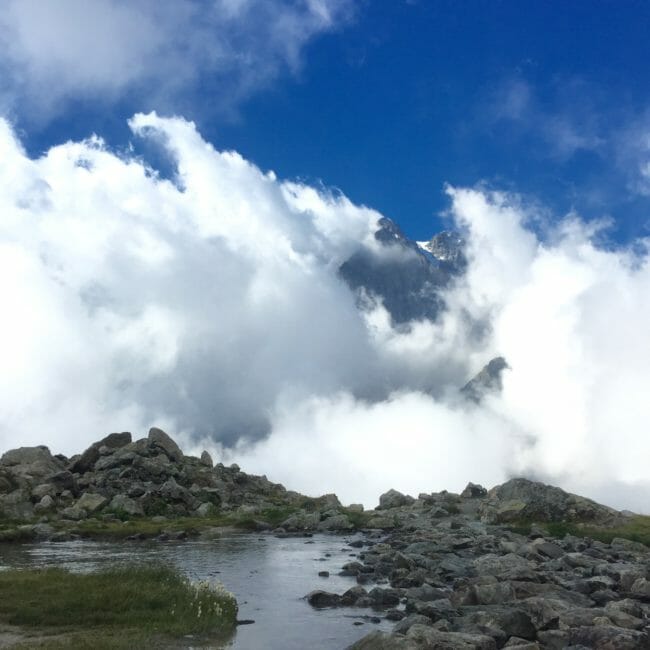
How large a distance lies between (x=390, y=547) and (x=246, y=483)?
54.8 meters

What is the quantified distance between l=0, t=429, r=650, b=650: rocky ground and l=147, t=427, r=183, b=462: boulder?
260 mm

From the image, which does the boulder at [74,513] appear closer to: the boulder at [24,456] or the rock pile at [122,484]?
the rock pile at [122,484]

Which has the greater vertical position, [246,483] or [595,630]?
[246,483]

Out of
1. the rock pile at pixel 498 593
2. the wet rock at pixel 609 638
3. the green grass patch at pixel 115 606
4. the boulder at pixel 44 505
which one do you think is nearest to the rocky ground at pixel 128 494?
the boulder at pixel 44 505

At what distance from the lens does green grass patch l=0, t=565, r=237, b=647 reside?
78.3ft

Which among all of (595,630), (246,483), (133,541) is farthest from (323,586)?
(246,483)

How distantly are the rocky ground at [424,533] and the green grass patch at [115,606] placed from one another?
6.45 meters

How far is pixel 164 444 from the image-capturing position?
9856 centimetres

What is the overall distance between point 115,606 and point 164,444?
73889mm

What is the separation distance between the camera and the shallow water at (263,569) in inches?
1017

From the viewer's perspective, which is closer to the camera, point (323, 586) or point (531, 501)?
point (323, 586)

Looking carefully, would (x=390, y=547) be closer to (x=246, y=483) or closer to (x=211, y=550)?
(x=211, y=550)

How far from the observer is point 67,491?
79750 mm

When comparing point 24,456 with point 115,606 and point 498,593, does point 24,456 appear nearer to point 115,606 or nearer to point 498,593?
point 115,606
